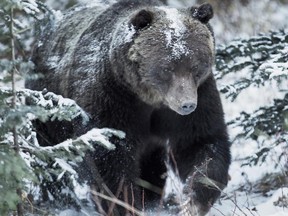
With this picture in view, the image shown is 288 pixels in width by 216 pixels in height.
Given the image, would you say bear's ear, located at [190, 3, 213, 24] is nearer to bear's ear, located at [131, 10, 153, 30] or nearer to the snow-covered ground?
bear's ear, located at [131, 10, 153, 30]

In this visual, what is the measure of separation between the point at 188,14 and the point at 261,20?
6.66 meters

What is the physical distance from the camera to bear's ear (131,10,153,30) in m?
5.11

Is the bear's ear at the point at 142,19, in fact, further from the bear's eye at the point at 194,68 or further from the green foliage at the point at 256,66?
the green foliage at the point at 256,66

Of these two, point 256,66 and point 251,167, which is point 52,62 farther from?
point 251,167

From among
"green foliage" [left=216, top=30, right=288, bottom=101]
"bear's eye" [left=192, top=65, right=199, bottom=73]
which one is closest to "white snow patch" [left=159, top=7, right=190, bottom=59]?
"bear's eye" [left=192, top=65, right=199, bottom=73]

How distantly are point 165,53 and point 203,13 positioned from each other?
0.53 m

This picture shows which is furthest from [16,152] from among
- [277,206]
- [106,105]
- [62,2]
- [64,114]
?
[62,2]

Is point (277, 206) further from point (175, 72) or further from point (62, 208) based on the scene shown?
point (62, 208)

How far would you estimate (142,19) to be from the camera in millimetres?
5129

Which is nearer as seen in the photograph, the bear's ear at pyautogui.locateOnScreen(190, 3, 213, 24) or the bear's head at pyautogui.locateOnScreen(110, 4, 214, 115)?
the bear's head at pyautogui.locateOnScreen(110, 4, 214, 115)

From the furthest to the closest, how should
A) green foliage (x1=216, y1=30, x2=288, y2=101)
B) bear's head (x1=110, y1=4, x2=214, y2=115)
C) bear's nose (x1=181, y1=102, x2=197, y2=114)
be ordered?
green foliage (x1=216, y1=30, x2=288, y2=101) → bear's head (x1=110, y1=4, x2=214, y2=115) → bear's nose (x1=181, y1=102, x2=197, y2=114)

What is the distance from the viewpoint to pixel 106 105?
209 inches

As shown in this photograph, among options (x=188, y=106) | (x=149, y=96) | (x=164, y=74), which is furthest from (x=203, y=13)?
(x=188, y=106)

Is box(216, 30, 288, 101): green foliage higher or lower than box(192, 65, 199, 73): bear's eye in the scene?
lower
